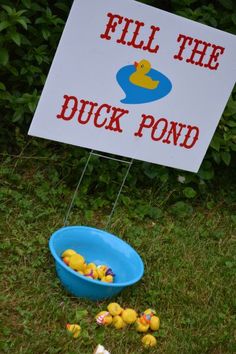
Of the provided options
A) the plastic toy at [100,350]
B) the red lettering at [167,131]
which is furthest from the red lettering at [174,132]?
the plastic toy at [100,350]

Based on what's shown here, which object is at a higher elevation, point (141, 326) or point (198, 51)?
point (198, 51)

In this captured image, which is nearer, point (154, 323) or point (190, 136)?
point (154, 323)

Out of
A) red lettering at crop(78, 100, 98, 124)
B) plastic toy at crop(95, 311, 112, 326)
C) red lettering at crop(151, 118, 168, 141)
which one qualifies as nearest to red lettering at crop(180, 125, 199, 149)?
red lettering at crop(151, 118, 168, 141)

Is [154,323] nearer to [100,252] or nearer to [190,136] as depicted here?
[100,252]

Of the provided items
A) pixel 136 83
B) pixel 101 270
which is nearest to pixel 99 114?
pixel 136 83

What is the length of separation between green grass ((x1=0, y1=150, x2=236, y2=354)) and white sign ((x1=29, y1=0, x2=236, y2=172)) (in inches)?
20.0

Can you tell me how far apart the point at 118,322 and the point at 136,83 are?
1139 millimetres

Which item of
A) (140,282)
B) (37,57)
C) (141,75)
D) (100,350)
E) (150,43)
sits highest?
(150,43)

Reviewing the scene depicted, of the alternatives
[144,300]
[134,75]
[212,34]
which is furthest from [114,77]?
[144,300]

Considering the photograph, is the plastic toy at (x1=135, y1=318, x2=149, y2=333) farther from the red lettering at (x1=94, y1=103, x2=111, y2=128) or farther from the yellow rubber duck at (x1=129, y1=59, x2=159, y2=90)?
the yellow rubber duck at (x1=129, y1=59, x2=159, y2=90)

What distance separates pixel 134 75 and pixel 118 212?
93 centimetres

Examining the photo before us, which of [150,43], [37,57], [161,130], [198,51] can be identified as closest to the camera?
[150,43]

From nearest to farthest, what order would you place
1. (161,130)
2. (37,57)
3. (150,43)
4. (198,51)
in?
1. (150,43)
2. (198,51)
3. (161,130)
4. (37,57)

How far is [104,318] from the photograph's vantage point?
9.00ft
